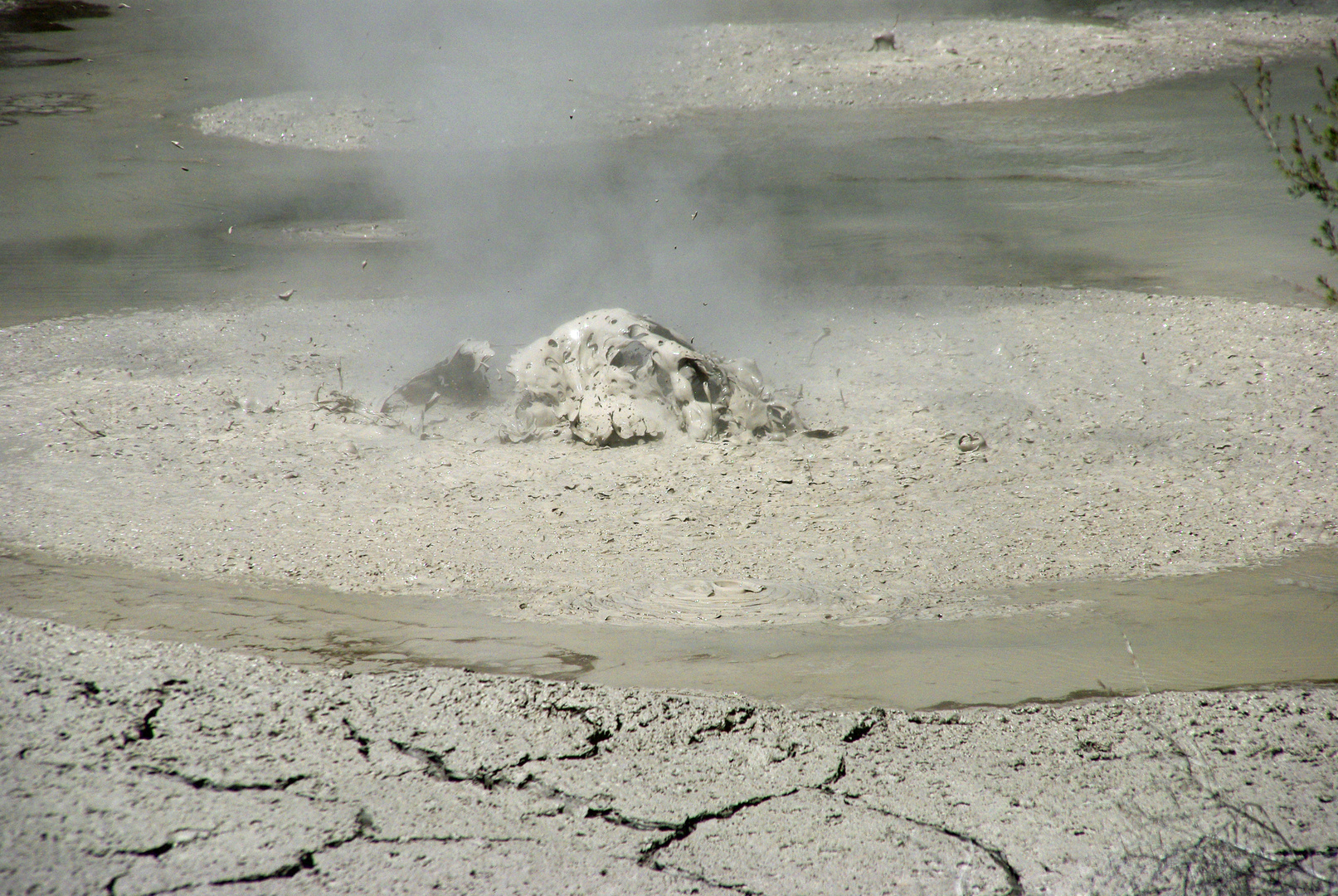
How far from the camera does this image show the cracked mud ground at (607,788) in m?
1.80

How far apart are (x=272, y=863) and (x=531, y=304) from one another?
486cm

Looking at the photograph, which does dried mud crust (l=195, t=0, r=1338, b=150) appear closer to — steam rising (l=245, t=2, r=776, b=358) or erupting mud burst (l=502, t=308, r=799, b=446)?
steam rising (l=245, t=2, r=776, b=358)

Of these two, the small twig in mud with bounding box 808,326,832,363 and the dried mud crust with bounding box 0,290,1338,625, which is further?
the small twig in mud with bounding box 808,326,832,363

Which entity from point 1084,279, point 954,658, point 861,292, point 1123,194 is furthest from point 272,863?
point 1123,194

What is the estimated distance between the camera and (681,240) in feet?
23.1

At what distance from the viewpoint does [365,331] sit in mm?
6273

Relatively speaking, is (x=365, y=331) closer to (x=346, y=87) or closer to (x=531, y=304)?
(x=531, y=304)

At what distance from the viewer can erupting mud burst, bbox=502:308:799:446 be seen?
471cm

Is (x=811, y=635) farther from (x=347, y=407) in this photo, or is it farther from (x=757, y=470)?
(x=347, y=407)

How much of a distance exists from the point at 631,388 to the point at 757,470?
818mm

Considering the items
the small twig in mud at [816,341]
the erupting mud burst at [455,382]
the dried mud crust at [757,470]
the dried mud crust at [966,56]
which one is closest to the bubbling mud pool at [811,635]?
the dried mud crust at [757,470]

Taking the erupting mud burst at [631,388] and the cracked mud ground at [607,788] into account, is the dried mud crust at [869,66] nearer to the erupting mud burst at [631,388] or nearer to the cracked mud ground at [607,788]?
the erupting mud burst at [631,388]

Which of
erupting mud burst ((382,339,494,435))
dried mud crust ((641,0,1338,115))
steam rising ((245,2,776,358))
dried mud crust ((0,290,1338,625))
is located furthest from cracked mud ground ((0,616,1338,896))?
dried mud crust ((641,0,1338,115))

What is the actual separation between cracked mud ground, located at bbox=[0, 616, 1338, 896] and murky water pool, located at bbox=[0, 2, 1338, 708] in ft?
0.65
